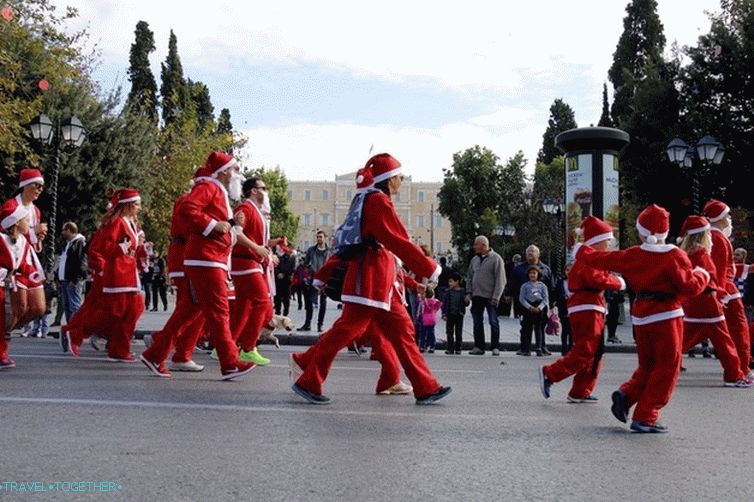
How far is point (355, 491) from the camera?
448 centimetres

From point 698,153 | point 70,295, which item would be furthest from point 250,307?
point 698,153

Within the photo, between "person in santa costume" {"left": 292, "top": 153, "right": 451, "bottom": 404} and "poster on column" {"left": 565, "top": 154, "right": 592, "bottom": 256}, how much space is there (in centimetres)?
1317

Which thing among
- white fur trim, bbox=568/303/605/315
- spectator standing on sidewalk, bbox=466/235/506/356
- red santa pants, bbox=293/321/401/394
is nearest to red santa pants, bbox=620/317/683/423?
white fur trim, bbox=568/303/605/315

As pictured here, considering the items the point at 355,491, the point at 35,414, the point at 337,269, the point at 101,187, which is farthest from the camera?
the point at 101,187

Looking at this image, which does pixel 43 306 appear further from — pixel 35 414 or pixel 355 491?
pixel 355 491

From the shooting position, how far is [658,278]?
6.76 m

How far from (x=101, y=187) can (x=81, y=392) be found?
24416 mm

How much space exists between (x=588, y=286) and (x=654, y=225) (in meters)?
1.55

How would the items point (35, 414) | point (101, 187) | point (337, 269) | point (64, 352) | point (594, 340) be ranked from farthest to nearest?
point (101, 187) < point (64, 352) < point (594, 340) < point (337, 269) < point (35, 414)

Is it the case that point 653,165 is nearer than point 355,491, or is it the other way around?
point 355,491

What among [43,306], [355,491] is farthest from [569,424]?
[43,306]

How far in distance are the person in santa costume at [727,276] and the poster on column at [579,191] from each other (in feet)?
30.4

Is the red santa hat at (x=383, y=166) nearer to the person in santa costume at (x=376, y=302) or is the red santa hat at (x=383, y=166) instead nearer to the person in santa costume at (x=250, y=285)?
the person in santa costume at (x=376, y=302)

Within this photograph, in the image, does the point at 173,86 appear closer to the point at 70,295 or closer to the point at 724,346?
the point at 70,295
